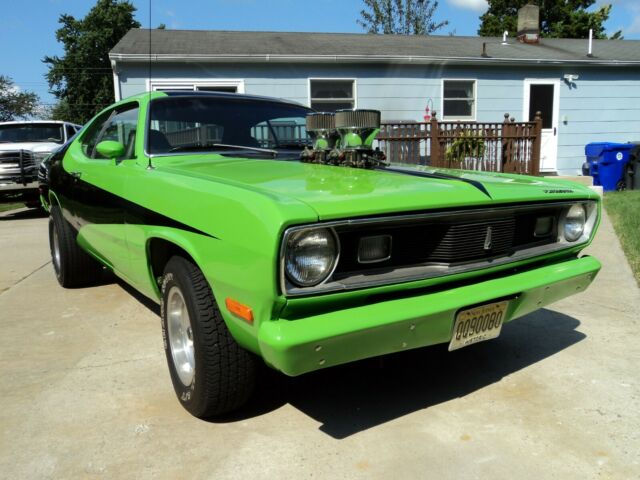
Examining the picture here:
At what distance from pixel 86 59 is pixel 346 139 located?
4382 cm

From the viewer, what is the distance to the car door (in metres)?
3.28

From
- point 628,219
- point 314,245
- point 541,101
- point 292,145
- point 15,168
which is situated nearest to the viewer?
point 314,245

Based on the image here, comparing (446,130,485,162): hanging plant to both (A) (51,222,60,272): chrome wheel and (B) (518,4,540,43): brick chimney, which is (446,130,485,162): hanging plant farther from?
(A) (51,222,60,272): chrome wheel

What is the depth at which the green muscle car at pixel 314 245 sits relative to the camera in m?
1.97

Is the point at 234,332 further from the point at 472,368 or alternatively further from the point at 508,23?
the point at 508,23

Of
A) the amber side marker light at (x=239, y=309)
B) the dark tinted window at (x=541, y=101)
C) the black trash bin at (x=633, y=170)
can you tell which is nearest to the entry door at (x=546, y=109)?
the dark tinted window at (x=541, y=101)

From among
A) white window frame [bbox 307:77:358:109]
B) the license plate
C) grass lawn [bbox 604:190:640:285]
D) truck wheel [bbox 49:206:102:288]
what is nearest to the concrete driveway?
the license plate

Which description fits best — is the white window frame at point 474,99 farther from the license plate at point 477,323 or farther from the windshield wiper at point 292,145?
the license plate at point 477,323

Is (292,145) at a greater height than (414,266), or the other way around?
(292,145)

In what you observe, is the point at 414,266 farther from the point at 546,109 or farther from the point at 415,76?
the point at 546,109

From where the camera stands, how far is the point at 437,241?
7.69 feet

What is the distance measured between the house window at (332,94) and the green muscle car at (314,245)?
28.1 ft

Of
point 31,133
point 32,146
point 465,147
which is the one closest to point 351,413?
point 465,147

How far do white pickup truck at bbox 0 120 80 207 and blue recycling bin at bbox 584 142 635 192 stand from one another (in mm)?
10335
